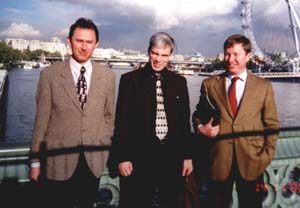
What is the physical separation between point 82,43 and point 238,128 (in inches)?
45.1

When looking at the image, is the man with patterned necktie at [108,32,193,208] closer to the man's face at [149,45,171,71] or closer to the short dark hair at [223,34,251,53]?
the man's face at [149,45,171,71]

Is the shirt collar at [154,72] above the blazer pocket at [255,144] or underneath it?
above

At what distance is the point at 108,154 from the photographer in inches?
100.0

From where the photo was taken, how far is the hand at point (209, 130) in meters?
2.62

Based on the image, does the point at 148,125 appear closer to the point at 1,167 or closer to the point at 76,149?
the point at 76,149

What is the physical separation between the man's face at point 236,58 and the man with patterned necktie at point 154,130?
37cm

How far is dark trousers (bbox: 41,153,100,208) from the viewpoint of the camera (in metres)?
2.44

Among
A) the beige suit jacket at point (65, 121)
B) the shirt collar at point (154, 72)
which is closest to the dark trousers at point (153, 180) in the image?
the beige suit jacket at point (65, 121)

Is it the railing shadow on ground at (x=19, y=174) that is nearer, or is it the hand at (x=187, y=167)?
the railing shadow on ground at (x=19, y=174)

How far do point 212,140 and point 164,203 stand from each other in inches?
20.9

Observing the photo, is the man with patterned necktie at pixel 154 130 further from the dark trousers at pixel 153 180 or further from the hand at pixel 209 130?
the hand at pixel 209 130

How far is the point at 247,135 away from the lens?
264cm

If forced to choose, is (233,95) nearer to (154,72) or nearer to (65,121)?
(154,72)

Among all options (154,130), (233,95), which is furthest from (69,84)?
(233,95)
